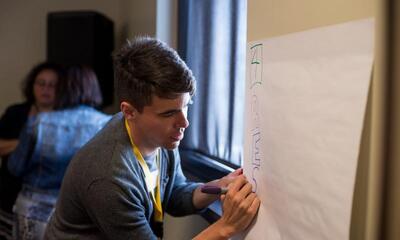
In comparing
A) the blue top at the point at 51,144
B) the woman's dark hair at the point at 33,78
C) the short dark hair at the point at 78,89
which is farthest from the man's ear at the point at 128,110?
the woman's dark hair at the point at 33,78

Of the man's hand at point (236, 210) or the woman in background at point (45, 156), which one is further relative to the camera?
the woman in background at point (45, 156)

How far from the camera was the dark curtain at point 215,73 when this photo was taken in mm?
1619

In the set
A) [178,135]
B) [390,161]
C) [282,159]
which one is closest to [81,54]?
[178,135]

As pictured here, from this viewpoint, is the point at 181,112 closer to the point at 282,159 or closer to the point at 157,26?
the point at 282,159

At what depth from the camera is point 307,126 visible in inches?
28.5

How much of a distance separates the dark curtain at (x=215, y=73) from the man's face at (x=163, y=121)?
52 cm

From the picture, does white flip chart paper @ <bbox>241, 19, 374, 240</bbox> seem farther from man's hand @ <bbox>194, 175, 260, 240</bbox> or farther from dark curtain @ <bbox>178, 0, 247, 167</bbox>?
dark curtain @ <bbox>178, 0, 247, 167</bbox>

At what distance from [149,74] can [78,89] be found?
1.29 m

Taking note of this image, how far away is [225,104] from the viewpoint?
1744 millimetres

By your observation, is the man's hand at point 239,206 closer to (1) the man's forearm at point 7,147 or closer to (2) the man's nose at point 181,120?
(2) the man's nose at point 181,120


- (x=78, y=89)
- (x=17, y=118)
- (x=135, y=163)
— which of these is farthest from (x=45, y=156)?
(x=135, y=163)

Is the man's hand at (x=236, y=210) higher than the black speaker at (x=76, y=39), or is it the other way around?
the black speaker at (x=76, y=39)

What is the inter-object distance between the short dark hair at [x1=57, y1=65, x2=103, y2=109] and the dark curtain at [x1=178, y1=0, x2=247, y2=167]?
20.7 inches

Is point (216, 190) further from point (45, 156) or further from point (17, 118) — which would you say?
point (17, 118)
